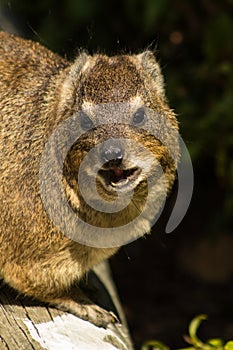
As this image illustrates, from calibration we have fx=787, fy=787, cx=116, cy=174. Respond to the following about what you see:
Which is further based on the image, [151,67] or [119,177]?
[151,67]

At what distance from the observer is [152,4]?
26.0ft

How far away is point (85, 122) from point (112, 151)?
0.36 m

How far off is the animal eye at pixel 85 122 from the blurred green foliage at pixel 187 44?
278 centimetres

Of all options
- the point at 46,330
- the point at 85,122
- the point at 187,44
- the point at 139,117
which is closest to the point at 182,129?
the point at 187,44

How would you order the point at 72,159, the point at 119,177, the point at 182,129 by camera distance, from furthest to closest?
1. the point at 182,129
2. the point at 72,159
3. the point at 119,177

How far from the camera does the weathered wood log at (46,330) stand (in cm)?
439

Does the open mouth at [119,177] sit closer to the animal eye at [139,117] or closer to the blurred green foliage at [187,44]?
the animal eye at [139,117]

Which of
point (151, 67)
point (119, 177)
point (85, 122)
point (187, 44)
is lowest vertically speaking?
point (119, 177)

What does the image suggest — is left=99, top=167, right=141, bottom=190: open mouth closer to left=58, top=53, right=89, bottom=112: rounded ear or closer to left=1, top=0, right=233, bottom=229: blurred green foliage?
left=58, top=53, right=89, bottom=112: rounded ear

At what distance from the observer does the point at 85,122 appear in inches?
183

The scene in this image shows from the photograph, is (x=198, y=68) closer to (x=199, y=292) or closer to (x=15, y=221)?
(x=199, y=292)

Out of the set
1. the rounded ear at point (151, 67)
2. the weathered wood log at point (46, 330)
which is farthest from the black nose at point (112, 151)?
the weathered wood log at point (46, 330)

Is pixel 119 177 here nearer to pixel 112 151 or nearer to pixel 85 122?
pixel 112 151

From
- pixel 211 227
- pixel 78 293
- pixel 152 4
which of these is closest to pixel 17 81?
pixel 78 293
